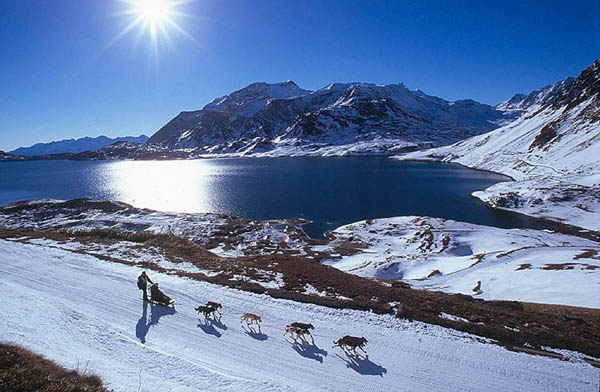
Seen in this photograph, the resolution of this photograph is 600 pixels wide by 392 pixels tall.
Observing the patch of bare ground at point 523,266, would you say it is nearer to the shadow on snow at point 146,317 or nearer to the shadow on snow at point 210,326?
the shadow on snow at point 210,326

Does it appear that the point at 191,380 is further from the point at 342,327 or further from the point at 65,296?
the point at 65,296

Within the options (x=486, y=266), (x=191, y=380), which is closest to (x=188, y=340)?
(x=191, y=380)

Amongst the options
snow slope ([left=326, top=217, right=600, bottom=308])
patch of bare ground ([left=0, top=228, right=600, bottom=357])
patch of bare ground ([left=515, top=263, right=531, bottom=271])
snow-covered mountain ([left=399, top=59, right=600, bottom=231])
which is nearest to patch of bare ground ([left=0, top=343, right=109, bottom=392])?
patch of bare ground ([left=0, top=228, right=600, bottom=357])

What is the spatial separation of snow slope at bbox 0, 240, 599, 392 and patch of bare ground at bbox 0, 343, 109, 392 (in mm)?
665

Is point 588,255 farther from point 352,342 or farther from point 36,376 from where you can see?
point 36,376

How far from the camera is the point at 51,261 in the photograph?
22.4m

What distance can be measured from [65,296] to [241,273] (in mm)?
10627

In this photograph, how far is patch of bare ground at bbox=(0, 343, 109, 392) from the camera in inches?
328

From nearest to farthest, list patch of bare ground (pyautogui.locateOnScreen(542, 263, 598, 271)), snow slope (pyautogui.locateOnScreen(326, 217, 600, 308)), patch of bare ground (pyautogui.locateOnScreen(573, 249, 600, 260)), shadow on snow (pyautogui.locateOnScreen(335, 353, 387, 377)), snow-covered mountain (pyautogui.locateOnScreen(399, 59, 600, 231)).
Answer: shadow on snow (pyautogui.locateOnScreen(335, 353, 387, 377)) < snow slope (pyautogui.locateOnScreen(326, 217, 600, 308)) < patch of bare ground (pyautogui.locateOnScreen(542, 263, 598, 271)) < patch of bare ground (pyautogui.locateOnScreen(573, 249, 600, 260)) < snow-covered mountain (pyautogui.locateOnScreen(399, 59, 600, 231))

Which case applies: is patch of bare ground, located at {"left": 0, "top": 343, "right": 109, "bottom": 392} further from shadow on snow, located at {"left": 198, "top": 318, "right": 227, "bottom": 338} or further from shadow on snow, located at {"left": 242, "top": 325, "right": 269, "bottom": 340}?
shadow on snow, located at {"left": 242, "top": 325, "right": 269, "bottom": 340}

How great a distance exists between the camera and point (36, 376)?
29.3 feet

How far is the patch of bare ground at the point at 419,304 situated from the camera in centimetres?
1334

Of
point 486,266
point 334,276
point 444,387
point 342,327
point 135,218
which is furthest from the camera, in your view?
point 135,218

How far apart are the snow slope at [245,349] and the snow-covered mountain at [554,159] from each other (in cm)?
6027
